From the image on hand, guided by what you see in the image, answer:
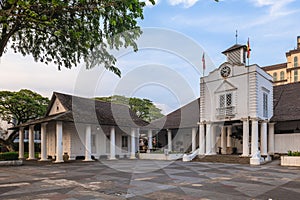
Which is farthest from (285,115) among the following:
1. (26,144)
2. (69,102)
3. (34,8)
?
(26,144)

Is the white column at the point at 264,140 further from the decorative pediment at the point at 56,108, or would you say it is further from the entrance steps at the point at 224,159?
the decorative pediment at the point at 56,108

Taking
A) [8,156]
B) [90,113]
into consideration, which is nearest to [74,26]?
[8,156]

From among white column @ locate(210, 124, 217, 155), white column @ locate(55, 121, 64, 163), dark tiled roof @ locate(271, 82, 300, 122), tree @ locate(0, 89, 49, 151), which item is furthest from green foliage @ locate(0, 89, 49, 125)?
dark tiled roof @ locate(271, 82, 300, 122)

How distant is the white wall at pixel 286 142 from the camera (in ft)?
68.7

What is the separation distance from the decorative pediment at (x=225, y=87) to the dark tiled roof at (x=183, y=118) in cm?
428

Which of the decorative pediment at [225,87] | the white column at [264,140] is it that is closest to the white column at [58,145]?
the decorative pediment at [225,87]

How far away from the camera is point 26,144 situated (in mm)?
34250

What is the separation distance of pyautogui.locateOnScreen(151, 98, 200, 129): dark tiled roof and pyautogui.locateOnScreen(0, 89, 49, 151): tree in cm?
1381

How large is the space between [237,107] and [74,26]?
1664 cm

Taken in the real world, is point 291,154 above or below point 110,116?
below

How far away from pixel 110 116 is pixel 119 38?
1944 centimetres

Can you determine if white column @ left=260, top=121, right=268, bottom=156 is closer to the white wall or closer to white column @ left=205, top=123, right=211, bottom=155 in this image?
the white wall

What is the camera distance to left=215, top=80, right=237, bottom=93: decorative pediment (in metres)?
21.9

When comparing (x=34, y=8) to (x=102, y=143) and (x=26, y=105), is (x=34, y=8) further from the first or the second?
(x=26, y=105)
